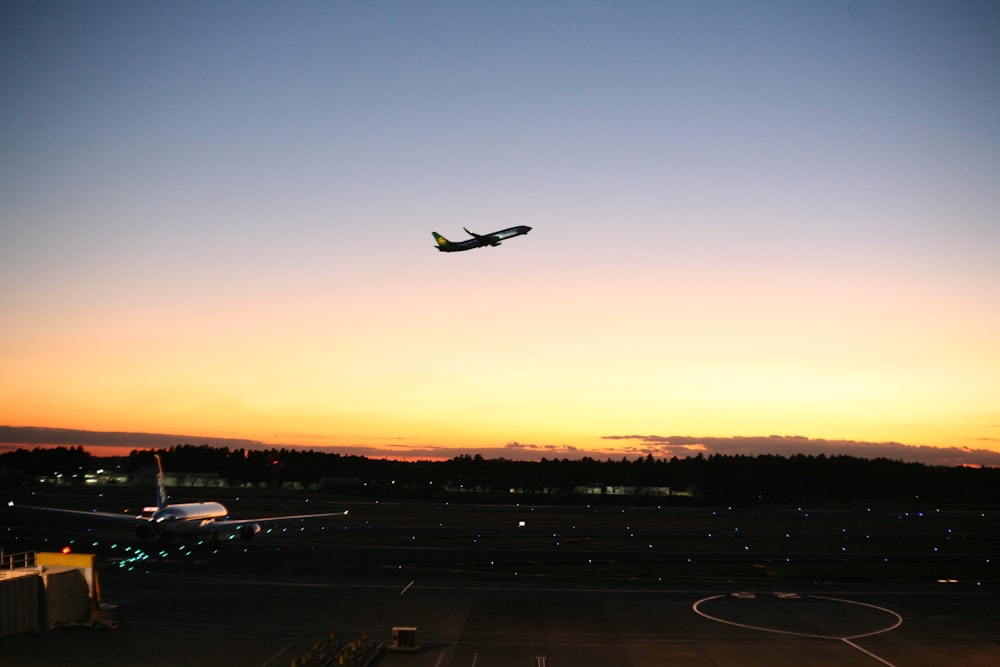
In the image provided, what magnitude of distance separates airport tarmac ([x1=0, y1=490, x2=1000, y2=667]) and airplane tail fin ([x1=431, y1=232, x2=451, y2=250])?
25.1 metres

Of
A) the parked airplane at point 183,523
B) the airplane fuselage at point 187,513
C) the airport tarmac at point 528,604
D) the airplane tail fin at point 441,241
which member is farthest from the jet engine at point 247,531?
the airplane tail fin at point 441,241

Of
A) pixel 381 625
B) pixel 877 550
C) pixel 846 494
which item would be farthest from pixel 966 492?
pixel 381 625

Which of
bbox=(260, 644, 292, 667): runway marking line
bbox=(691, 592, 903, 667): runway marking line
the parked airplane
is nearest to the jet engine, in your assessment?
the parked airplane

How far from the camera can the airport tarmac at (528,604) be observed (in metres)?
34.1

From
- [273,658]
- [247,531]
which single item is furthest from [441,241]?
[273,658]

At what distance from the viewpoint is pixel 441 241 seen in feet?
225

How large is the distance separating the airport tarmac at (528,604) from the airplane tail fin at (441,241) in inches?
987

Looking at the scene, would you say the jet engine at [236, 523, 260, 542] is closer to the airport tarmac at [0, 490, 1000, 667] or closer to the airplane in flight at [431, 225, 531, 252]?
the airport tarmac at [0, 490, 1000, 667]

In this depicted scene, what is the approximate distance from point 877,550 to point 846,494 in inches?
5152

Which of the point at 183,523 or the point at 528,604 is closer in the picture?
the point at 528,604

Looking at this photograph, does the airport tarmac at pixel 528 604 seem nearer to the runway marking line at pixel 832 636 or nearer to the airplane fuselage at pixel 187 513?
the runway marking line at pixel 832 636

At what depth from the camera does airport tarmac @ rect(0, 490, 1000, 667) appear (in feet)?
112

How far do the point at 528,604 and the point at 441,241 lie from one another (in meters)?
33.1

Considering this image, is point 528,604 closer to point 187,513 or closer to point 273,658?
point 273,658
